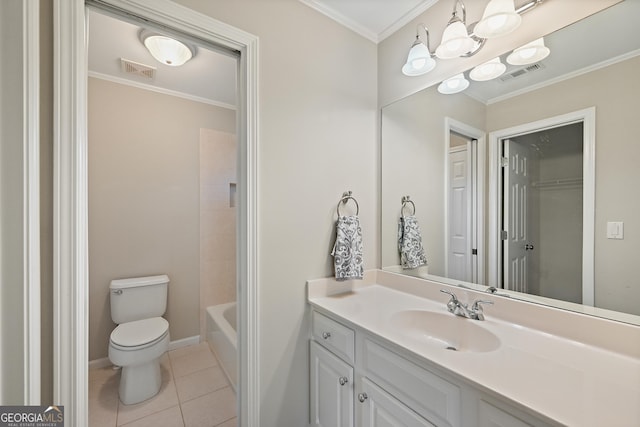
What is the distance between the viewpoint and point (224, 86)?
7.71ft

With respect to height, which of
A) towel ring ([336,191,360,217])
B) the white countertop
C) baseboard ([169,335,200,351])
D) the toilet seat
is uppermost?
towel ring ([336,191,360,217])

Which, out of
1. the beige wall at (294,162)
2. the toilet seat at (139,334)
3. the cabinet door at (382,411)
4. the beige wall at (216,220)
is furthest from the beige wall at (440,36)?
the toilet seat at (139,334)

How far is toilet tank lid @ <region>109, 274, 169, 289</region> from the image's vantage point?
2092 millimetres

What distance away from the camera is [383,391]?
97 cm

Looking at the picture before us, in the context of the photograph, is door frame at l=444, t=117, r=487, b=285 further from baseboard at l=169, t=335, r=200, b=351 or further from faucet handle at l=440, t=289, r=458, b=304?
baseboard at l=169, t=335, r=200, b=351

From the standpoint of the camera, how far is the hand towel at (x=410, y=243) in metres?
1.56

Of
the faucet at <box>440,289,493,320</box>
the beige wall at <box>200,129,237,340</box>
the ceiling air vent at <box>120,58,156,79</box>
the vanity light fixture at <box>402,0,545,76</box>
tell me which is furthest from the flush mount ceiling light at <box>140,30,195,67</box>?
the faucet at <box>440,289,493,320</box>

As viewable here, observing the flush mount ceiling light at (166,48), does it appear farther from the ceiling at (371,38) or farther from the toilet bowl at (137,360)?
the toilet bowl at (137,360)

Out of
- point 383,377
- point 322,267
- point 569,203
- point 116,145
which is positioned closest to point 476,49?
point 569,203

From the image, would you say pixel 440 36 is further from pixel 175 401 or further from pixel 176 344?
pixel 176 344

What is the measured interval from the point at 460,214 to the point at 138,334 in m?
2.35

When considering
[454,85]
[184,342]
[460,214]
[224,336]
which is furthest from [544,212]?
[184,342]

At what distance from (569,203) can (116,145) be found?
3051mm

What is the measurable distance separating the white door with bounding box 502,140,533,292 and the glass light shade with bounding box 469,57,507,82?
1.04 ft
